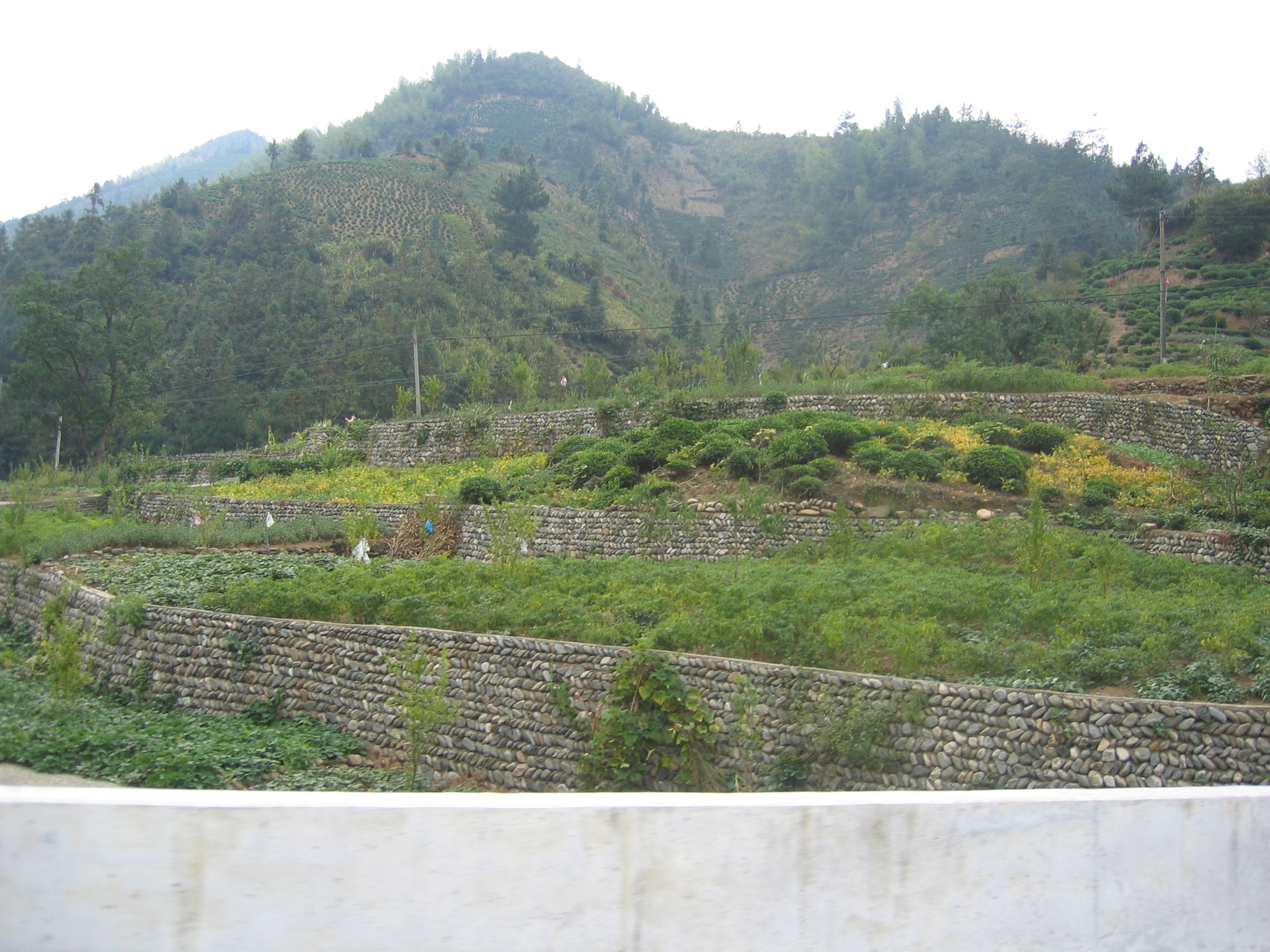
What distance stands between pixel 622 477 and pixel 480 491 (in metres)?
3.66

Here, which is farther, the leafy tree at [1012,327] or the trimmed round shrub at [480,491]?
the leafy tree at [1012,327]

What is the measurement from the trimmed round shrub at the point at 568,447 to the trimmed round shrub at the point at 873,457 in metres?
7.46

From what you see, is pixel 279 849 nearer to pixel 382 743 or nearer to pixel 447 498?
pixel 382 743

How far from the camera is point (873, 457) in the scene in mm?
18406

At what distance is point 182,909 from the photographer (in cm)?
292

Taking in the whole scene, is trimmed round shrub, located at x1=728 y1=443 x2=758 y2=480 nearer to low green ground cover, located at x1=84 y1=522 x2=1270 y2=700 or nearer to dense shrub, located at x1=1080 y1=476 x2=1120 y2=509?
low green ground cover, located at x1=84 y1=522 x2=1270 y2=700

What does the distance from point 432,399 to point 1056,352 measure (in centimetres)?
2307

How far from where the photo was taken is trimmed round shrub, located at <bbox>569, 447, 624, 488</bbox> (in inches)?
827

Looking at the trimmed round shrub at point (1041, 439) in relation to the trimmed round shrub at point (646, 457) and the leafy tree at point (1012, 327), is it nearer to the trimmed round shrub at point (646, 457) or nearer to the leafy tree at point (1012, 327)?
the trimmed round shrub at point (646, 457)

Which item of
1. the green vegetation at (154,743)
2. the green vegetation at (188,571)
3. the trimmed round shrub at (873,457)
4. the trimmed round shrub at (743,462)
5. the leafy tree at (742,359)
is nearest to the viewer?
the green vegetation at (154,743)

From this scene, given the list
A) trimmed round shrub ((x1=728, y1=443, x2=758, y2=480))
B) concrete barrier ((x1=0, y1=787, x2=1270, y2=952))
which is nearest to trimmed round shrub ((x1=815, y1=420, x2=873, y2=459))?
trimmed round shrub ((x1=728, y1=443, x2=758, y2=480))

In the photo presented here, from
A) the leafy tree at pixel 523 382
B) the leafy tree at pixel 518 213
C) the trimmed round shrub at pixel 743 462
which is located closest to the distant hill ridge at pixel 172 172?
the leafy tree at pixel 518 213

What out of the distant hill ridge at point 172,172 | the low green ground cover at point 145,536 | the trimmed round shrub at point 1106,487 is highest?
the distant hill ridge at point 172,172

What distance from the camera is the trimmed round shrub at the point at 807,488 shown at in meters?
17.6
